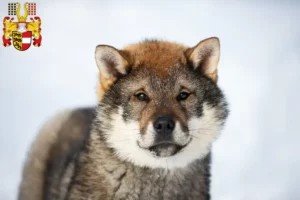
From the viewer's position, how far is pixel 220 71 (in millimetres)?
4602

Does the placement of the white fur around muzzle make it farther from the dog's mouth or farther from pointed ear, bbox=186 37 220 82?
pointed ear, bbox=186 37 220 82

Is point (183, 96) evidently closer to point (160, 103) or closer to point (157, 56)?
point (160, 103)

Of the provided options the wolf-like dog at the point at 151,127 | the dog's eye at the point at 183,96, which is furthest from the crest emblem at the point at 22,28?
the dog's eye at the point at 183,96

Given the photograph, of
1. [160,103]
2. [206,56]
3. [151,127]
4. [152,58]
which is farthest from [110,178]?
[206,56]

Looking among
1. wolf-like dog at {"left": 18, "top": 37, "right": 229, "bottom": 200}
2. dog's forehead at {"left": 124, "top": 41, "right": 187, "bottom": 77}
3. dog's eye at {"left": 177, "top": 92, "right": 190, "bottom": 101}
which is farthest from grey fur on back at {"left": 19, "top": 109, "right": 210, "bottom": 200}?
dog's forehead at {"left": 124, "top": 41, "right": 187, "bottom": 77}

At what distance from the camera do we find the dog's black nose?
3.21 meters

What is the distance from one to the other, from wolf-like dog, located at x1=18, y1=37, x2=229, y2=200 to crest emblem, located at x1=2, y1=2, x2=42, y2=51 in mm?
1027

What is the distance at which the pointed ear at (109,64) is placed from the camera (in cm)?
352

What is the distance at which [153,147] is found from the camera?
3316mm

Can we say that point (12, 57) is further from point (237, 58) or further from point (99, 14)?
point (237, 58)

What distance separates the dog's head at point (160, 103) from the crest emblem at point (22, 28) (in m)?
1.06

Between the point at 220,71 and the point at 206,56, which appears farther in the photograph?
the point at 220,71

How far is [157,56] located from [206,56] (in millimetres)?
345

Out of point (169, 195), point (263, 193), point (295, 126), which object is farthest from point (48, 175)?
point (295, 126)
